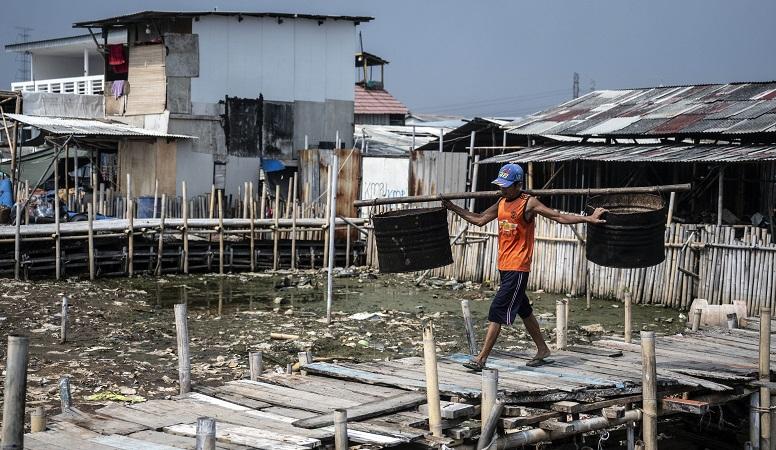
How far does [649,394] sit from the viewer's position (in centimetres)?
805

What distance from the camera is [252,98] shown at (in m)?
Answer: 28.6

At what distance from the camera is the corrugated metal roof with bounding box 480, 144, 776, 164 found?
17766mm

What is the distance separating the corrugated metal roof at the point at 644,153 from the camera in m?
17.8

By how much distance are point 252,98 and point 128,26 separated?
3.99 metres

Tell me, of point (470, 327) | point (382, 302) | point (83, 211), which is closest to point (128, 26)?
point (83, 211)

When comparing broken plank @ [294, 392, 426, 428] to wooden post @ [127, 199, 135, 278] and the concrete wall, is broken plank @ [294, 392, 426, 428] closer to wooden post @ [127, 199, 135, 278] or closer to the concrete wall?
wooden post @ [127, 199, 135, 278]

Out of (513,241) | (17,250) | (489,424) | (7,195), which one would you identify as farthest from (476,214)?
(7,195)

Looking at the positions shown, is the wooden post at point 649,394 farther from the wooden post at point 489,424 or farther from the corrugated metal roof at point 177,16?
the corrugated metal roof at point 177,16

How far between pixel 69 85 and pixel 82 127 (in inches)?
395

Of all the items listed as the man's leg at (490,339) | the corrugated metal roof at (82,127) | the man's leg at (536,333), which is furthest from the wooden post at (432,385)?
the corrugated metal roof at (82,127)

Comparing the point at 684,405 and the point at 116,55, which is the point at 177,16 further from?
the point at 684,405

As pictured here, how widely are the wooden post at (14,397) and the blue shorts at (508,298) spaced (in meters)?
4.25

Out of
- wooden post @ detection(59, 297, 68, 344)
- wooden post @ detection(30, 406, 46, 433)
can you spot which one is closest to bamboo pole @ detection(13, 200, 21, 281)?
wooden post @ detection(59, 297, 68, 344)

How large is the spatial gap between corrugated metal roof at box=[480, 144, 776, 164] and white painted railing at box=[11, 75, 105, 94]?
14.4m
